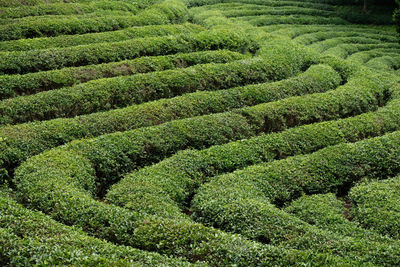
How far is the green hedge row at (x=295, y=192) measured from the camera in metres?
14.5

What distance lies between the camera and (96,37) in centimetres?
3083

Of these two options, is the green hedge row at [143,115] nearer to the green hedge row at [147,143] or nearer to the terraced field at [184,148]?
the terraced field at [184,148]

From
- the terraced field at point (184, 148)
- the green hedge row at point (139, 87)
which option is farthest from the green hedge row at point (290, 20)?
the green hedge row at point (139, 87)

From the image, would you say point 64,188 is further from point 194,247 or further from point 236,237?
point 236,237

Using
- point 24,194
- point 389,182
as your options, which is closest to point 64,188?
point 24,194

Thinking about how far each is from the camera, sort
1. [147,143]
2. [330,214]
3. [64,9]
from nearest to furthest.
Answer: [330,214] < [147,143] < [64,9]

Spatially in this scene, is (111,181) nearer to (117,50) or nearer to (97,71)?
(97,71)

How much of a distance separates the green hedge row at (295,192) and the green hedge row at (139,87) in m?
8.68

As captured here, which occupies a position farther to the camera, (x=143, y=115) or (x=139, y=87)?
(x=139, y=87)

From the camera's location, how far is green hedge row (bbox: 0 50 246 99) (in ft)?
76.1

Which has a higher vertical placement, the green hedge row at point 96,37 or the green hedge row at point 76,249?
the green hedge row at point 96,37

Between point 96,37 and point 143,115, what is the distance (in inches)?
454

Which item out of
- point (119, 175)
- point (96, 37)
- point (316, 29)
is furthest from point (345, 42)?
point (119, 175)

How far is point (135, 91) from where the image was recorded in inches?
964
